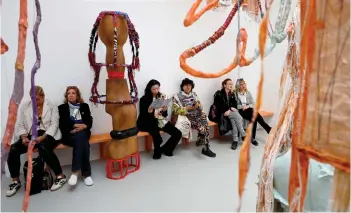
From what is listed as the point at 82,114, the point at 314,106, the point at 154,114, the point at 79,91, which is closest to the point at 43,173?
the point at 82,114

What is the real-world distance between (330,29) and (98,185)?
2.33 metres

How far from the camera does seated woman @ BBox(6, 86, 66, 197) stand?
2.31 meters

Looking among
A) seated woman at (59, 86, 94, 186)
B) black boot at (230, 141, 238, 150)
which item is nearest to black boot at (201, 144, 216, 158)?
black boot at (230, 141, 238, 150)

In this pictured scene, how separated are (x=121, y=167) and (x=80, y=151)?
399 mm

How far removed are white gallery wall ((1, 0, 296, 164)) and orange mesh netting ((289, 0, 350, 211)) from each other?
188 centimetres

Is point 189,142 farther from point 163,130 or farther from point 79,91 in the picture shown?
point 79,91

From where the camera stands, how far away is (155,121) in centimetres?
310

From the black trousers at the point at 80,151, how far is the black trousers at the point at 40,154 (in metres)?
0.15

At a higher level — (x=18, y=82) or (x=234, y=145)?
(x=18, y=82)

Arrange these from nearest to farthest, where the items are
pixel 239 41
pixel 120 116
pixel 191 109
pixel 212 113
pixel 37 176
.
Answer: pixel 239 41, pixel 37 176, pixel 120 116, pixel 191 109, pixel 212 113

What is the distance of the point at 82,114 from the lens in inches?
106

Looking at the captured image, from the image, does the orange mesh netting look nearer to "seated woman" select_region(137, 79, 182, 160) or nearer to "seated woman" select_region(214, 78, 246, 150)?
"seated woman" select_region(137, 79, 182, 160)

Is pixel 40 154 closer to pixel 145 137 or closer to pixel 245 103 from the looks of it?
pixel 145 137

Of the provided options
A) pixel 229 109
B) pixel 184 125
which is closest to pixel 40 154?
pixel 184 125
